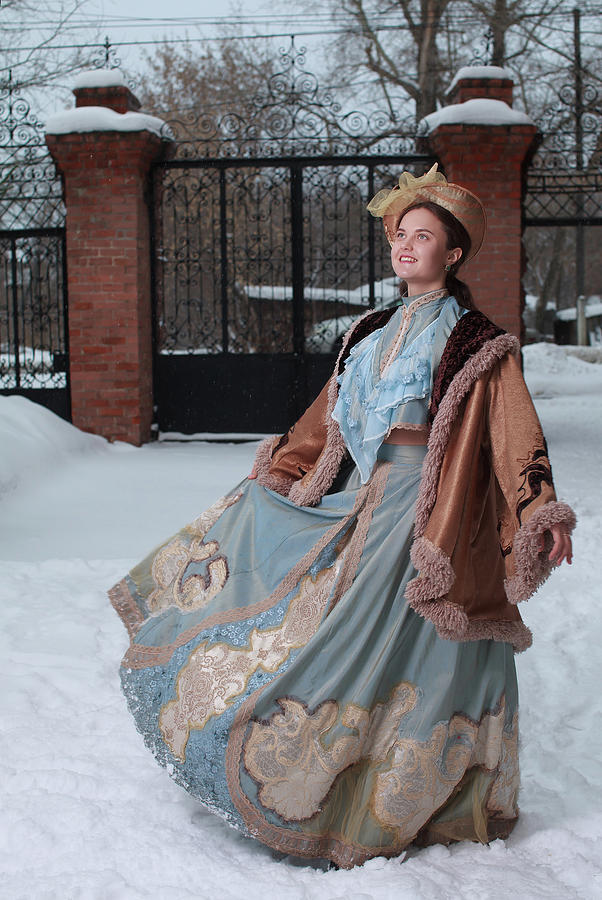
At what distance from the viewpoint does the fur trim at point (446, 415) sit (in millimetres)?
2352

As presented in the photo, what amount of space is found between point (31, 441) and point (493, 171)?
4.55m

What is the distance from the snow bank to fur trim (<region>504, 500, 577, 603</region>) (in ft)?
16.5

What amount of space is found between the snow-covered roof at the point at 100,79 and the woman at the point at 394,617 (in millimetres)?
7087

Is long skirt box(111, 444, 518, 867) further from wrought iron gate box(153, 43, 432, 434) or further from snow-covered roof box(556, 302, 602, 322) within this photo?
snow-covered roof box(556, 302, 602, 322)

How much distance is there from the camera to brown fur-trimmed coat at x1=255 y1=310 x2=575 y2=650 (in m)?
2.23

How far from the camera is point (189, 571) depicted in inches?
107

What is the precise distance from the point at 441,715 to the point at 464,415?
72cm

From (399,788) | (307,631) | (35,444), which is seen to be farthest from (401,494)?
(35,444)

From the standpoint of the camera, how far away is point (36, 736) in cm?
327

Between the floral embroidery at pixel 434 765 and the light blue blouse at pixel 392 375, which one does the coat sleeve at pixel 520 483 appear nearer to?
the light blue blouse at pixel 392 375

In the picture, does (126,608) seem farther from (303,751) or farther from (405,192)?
(405,192)

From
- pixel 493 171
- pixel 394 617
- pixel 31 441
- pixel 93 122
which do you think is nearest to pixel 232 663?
pixel 394 617

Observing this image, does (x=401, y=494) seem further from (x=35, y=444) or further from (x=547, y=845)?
(x=35, y=444)

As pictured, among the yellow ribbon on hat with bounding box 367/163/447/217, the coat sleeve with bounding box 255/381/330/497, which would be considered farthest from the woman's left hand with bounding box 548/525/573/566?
the yellow ribbon on hat with bounding box 367/163/447/217
